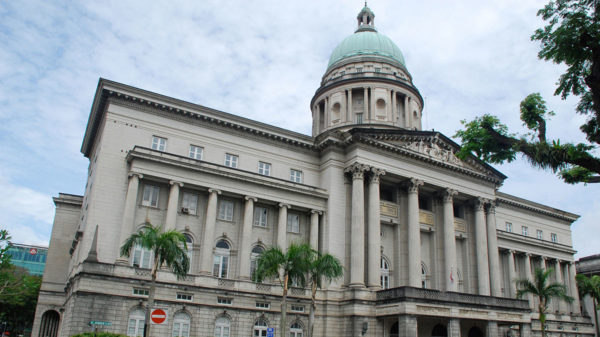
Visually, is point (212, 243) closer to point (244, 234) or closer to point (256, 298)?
point (244, 234)

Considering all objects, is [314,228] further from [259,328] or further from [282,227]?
[259,328]

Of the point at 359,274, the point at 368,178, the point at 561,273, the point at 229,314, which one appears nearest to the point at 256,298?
the point at 229,314

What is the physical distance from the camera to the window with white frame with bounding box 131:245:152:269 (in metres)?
36.1

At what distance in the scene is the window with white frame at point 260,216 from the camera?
42.1m

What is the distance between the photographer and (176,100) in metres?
40.3

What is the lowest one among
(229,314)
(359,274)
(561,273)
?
(229,314)

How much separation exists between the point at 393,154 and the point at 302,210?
9844mm

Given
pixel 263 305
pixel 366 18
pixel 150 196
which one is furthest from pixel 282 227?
pixel 366 18

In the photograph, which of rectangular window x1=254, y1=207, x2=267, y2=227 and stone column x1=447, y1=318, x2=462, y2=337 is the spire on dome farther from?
stone column x1=447, y1=318, x2=462, y2=337

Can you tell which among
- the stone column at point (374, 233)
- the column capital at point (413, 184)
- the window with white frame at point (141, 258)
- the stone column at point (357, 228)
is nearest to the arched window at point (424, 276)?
the column capital at point (413, 184)

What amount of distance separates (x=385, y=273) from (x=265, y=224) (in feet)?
39.7

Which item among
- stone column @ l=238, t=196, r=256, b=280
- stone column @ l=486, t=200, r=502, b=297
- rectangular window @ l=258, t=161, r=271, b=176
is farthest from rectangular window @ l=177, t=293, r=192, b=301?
stone column @ l=486, t=200, r=502, b=297

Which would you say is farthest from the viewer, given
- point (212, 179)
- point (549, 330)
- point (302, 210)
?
point (549, 330)

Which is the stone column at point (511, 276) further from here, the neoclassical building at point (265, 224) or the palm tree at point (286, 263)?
the palm tree at point (286, 263)
